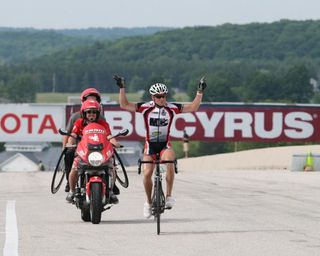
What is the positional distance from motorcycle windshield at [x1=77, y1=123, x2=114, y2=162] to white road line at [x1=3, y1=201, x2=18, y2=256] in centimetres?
124

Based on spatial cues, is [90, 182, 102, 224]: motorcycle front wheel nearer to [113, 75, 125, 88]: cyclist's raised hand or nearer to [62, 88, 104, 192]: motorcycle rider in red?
[62, 88, 104, 192]: motorcycle rider in red

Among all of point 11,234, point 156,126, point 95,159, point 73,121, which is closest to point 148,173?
point 156,126

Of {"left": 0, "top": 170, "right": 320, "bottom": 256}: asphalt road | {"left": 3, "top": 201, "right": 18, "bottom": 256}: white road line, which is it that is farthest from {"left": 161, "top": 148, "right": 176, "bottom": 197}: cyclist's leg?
{"left": 3, "top": 201, "right": 18, "bottom": 256}: white road line

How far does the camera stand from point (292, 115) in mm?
53469

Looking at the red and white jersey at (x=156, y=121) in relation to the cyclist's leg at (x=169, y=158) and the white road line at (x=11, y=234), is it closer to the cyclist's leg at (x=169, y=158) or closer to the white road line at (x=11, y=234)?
the cyclist's leg at (x=169, y=158)

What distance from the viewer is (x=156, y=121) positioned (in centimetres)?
1548

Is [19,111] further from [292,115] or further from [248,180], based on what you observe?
[248,180]

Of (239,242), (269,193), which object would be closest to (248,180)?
(269,193)

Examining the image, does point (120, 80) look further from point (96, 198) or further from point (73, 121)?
point (96, 198)

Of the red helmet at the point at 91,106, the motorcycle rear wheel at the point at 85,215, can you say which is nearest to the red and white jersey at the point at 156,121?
the red helmet at the point at 91,106

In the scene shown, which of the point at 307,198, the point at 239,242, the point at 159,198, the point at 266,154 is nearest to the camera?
the point at 239,242

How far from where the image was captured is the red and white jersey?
15.5 meters

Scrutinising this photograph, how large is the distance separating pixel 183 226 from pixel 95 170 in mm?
1289

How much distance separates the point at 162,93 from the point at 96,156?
1135 millimetres
